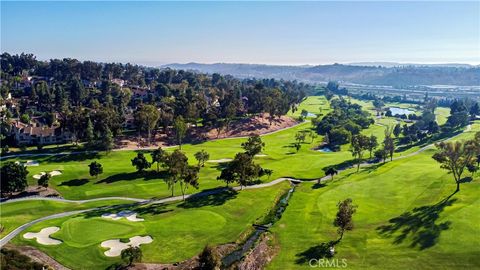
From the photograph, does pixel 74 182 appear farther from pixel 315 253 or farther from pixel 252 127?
pixel 252 127

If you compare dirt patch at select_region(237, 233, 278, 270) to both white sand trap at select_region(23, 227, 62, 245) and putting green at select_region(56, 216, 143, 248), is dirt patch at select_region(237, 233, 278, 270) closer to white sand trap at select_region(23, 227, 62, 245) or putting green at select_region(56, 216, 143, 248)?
putting green at select_region(56, 216, 143, 248)

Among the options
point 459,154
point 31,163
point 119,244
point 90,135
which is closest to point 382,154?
point 459,154

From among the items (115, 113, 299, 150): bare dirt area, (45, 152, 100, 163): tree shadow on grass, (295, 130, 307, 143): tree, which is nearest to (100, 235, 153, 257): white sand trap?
(45, 152, 100, 163): tree shadow on grass

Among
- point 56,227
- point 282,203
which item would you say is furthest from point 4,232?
point 282,203

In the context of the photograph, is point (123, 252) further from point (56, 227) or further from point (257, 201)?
point (257, 201)

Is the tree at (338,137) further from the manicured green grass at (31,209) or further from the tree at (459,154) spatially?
the manicured green grass at (31,209)

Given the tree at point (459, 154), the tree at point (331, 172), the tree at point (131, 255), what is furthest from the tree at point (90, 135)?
the tree at point (459, 154)
